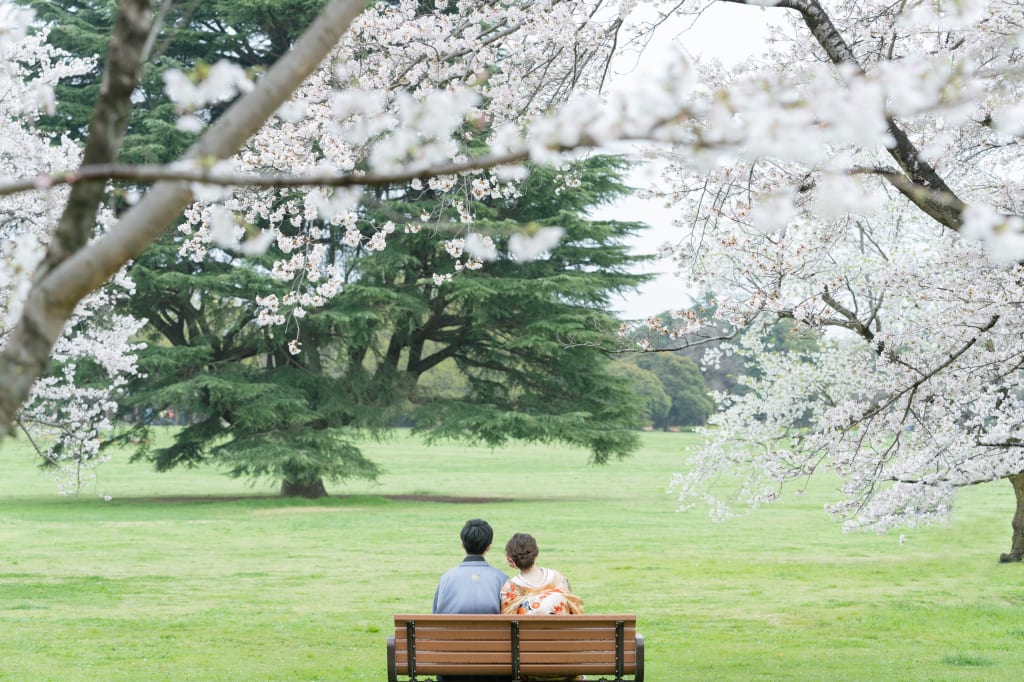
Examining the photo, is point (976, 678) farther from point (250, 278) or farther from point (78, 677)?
point (250, 278)

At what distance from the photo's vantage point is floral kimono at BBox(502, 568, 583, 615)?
5.52 m

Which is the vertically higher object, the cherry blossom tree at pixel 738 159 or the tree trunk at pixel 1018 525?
the cherry blossom tree at pixel 738 159

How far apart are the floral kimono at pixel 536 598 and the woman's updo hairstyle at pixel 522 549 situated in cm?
12

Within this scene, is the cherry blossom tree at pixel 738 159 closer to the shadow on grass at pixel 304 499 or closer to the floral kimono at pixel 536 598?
the floral kimono at pixel 536 598

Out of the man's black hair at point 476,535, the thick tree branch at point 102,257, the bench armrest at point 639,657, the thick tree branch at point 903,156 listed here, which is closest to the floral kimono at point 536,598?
the man's black hair at point 476,535

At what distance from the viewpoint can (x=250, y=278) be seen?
2483 centimetres

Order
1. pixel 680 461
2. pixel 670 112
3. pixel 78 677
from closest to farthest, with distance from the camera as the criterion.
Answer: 1. pixel 670 112
2. pixel 78 677
3. pixel 680 461

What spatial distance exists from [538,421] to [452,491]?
5388 mm

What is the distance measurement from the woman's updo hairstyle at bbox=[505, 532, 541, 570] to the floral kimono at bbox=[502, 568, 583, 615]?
0.12m

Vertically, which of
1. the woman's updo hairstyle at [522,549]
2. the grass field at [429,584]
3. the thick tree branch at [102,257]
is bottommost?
the grass field at [429,584]

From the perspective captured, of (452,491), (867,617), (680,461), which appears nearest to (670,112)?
(867,617)

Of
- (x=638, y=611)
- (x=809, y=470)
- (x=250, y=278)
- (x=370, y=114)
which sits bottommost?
(x=638, y=611)

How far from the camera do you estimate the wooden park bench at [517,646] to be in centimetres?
530

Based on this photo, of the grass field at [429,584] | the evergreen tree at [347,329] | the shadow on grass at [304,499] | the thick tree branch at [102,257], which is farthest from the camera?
the shadow on grass at [304,499]
